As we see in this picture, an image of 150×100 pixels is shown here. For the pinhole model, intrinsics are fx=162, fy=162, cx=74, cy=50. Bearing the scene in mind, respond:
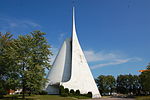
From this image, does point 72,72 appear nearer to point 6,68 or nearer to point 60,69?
point 60,69

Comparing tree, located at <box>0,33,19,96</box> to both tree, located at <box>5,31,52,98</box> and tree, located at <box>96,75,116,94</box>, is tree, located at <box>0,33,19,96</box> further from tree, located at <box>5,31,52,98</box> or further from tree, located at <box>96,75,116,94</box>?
tree, located at <box>96,75,116,94</box>

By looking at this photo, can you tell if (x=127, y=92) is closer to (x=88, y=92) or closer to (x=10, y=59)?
(x=88, y=92)

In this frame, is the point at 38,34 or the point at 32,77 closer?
the point at 32,77

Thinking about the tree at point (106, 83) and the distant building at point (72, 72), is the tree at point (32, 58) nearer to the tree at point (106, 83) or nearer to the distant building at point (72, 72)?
the distant building at point (72, 72)

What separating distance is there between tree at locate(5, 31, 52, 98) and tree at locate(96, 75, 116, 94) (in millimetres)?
48990

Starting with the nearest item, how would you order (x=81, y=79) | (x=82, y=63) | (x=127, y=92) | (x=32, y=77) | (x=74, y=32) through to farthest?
(x=32, y=77) < (x=81, y=79) < (x=82, y=63) < (x=74, y=32) < (x=127, y=92)

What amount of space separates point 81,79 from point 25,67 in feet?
57.8

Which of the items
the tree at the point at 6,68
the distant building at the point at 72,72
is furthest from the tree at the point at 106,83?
the tree at the point at 6,68

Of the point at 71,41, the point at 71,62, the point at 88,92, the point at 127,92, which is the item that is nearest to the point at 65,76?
the point at 71,62

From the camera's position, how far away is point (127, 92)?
67.9 metres

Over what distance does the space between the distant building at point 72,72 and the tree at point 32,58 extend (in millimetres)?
12489

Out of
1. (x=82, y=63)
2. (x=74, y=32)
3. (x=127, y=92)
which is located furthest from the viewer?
(x=127, y=92)

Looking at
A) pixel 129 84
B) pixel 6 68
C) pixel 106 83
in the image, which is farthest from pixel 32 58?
pixel 129 84

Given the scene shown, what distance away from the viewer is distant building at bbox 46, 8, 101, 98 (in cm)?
3612
